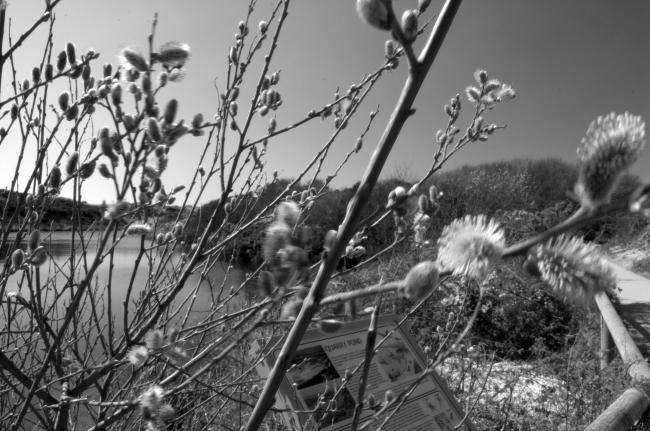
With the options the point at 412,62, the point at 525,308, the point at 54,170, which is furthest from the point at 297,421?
the point at 525,308

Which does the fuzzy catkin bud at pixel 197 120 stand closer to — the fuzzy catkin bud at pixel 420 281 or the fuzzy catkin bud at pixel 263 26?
the fuzzy catkin bud at pixel 263 26

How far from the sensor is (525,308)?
17.2 feet

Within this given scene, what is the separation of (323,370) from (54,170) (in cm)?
118

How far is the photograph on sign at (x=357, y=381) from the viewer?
1.60 metres

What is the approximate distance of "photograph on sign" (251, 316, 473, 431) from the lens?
160 centimetres

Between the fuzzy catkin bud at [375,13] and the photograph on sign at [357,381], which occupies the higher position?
the fuzzy catkin bud at [375,13]

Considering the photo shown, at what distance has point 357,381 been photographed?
5.86ft

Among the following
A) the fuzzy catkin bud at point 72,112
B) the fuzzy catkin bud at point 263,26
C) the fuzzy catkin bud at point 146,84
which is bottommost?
the fuzzy catkin bud at point 146,84

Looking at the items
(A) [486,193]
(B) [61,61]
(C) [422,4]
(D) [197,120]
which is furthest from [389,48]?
(A) [486,193]

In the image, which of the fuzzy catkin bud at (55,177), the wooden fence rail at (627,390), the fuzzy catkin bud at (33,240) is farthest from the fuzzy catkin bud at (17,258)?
the wooden fence rail at (627,390)

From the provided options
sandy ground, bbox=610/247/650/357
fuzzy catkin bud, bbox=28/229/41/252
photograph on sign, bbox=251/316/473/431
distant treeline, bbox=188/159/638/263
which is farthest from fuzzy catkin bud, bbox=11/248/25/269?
distant treeline, bbox=188/159/638/263

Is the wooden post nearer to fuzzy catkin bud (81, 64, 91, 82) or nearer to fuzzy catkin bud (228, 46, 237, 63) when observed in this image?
fuzzy catkin bud (228, 46, 237, 63)

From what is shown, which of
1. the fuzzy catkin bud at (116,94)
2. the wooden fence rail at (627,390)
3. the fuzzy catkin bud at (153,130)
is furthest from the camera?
the wooden fence rail at (627,390)

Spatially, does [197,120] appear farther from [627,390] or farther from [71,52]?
[627,390]
